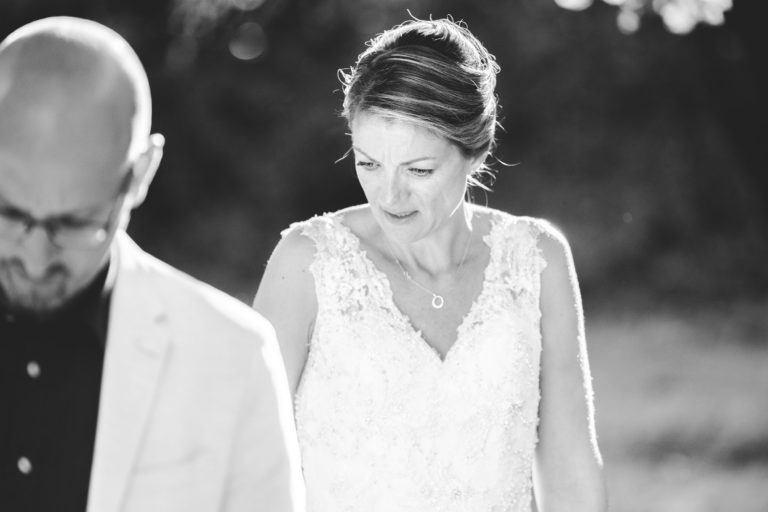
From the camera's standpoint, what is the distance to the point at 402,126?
3.18 meters

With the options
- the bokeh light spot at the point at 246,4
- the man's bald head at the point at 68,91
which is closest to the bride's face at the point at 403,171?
the man's bald head at the point at 68,91

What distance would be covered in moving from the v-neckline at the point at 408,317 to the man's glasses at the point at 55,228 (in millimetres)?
1771

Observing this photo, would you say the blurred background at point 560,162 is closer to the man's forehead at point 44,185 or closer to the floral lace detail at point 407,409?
the floral lace detail at point 407,409

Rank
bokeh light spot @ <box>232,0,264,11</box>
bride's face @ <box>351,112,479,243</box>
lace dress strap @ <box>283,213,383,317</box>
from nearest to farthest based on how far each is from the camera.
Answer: bride's face @ <box>351,112,479,243</box> → lace dress strap @ <box>283,213,383,317</box> → bokeh light spot @ <box>232,0,264,11</box>

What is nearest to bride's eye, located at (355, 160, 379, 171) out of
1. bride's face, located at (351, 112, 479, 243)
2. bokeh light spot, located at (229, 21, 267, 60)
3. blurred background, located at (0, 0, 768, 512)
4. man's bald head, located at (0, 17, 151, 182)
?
bride's face, located at (351, 112, 479, 243)

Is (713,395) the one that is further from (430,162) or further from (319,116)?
(430,162)

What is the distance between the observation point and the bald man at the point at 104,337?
69.0 inches

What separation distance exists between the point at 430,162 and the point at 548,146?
405 inches

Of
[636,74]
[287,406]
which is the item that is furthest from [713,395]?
[287,406]

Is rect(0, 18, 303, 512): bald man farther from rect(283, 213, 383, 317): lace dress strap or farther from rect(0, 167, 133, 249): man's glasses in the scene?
rect(283, 213, 383, 317): lace dress strap

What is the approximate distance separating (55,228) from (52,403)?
34 cm

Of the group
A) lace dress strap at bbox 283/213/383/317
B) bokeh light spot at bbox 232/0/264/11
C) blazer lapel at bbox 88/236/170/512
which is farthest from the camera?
bokeh light spot at bbox 232/0/264/11

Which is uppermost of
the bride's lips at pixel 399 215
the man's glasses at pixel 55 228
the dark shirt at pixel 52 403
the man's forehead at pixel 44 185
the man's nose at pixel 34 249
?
the bride's lips at pixel 399 215

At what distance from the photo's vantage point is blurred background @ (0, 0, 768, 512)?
1082 cm
